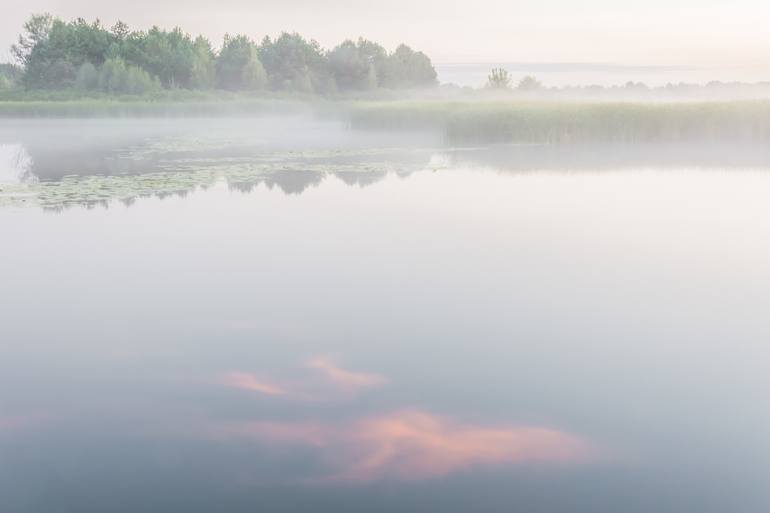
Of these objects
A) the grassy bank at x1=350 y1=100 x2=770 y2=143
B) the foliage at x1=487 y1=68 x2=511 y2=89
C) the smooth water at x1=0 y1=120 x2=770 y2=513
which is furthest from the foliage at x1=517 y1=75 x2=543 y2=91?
the smooth water at x1=0 y1=120 x2=770 y2=513

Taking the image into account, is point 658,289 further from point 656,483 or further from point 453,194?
point 453,194

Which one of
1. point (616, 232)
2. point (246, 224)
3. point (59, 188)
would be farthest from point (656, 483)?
point (59, 188)

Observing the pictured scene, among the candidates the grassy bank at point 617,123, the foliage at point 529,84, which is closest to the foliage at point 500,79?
the foliage at point 529,84

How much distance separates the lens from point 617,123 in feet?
97.1

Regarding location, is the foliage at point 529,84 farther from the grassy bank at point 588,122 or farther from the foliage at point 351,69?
the grassy bank at point 588,122

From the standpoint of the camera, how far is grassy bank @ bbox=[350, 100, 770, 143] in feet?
93.7

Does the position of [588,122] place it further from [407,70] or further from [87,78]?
[407,70]

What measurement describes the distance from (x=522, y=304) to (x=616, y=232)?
4729 millimetres

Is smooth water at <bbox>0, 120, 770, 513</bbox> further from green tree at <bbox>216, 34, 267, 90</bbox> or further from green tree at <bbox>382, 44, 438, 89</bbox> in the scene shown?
green tree at <bbox>382, 44, 438, 89</bbox>

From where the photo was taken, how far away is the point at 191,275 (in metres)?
9.50

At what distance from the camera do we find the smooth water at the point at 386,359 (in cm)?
448

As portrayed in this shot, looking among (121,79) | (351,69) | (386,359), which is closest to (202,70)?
(121,79)

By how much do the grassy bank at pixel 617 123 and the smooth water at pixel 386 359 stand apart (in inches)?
611

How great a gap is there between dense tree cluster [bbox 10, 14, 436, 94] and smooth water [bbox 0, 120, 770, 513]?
68.3 meters
